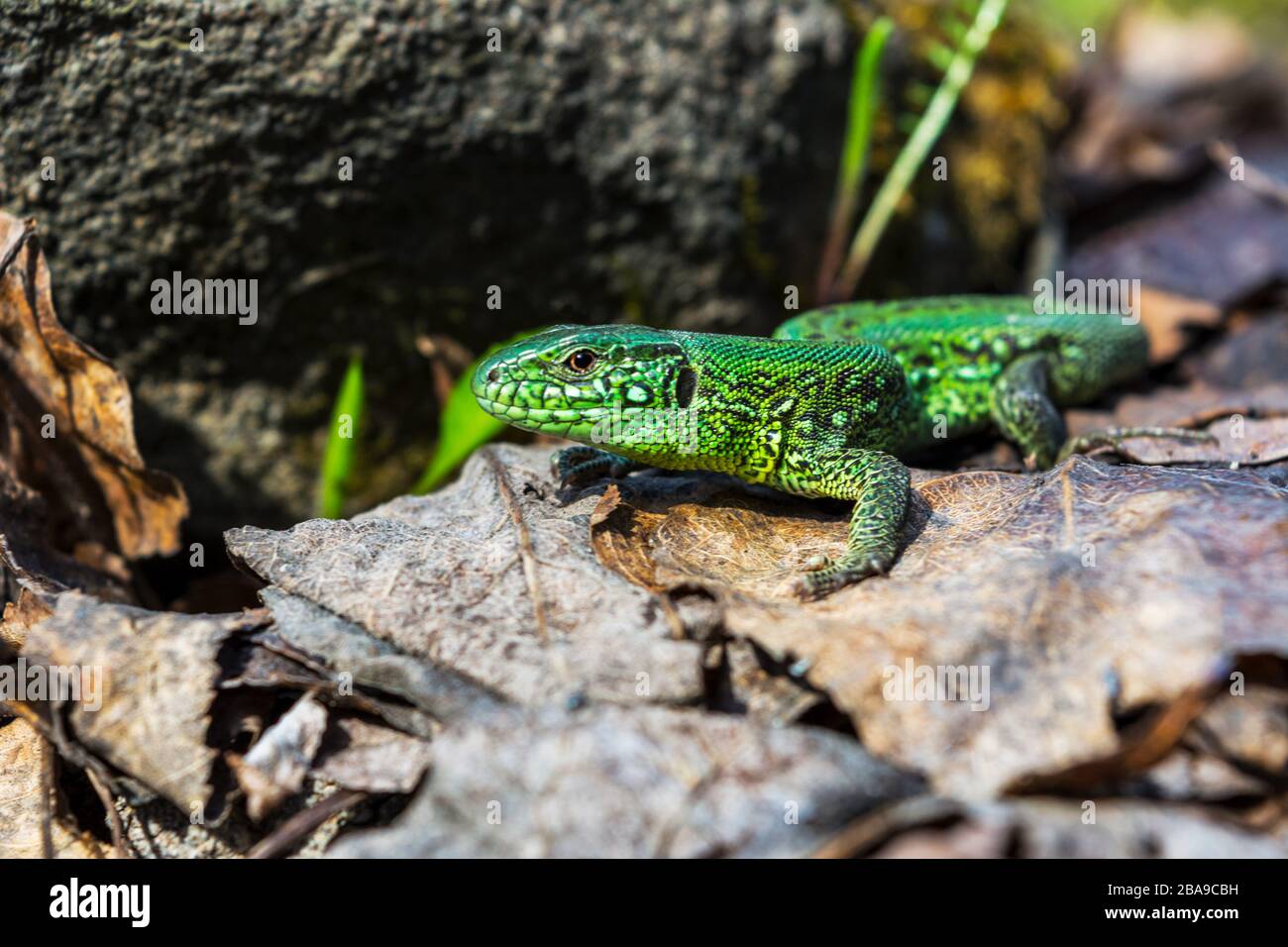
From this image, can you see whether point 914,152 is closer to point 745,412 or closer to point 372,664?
point 745,412

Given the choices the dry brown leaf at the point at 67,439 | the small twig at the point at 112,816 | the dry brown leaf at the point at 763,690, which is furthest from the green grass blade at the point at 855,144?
the small twig at the point at 112,816

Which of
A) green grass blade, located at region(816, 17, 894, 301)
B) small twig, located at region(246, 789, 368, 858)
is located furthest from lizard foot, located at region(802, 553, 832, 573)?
green grass blade, located at region(816, 17, 894, 301)

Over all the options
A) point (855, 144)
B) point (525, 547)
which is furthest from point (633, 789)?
point (855, 144)

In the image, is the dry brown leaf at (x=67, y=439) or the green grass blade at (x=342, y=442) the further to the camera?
the green grass blade at (x=342, y=442)

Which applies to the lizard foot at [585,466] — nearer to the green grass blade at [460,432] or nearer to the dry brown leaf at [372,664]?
the green grass blade at [460,432]

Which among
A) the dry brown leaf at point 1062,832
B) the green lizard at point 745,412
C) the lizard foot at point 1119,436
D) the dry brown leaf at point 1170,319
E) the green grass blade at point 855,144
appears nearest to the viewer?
the dry brown leaf at point 1062,832

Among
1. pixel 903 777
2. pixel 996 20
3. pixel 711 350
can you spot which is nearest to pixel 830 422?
pixel 711 350
